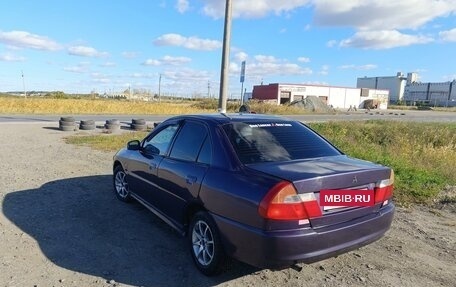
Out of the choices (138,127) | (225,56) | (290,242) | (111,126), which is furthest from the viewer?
(138,127)

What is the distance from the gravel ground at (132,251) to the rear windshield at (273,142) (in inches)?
45.7

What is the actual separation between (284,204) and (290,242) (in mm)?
304

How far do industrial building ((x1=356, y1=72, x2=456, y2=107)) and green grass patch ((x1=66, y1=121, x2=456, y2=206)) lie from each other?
104899mm

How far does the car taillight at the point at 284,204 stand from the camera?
2.98 meters

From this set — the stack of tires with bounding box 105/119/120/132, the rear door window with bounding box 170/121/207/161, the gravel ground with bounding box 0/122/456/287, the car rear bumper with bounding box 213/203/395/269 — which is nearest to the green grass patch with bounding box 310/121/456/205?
the gravel ground with bounding box 0/122/456/287

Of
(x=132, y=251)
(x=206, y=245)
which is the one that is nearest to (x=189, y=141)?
(x=206, y=245)

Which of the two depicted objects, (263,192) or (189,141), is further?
(189,141)

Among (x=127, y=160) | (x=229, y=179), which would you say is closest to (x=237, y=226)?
(x=229, y=179)

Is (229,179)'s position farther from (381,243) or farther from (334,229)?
(381,243)

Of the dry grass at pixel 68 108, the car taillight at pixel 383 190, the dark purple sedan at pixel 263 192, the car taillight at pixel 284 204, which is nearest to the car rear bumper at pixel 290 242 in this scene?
the dark purple sedan at pixel 263 192

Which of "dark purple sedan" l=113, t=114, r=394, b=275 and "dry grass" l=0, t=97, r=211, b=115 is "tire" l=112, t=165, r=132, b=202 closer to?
"dark purple sedan" l=113, t=114, r=394, b=275

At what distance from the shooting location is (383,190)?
3617 millimetres

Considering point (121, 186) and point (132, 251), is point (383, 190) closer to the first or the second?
point (132, 251)

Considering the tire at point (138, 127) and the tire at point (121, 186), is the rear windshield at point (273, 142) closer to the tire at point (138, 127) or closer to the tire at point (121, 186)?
the tire at point (121, 186)
